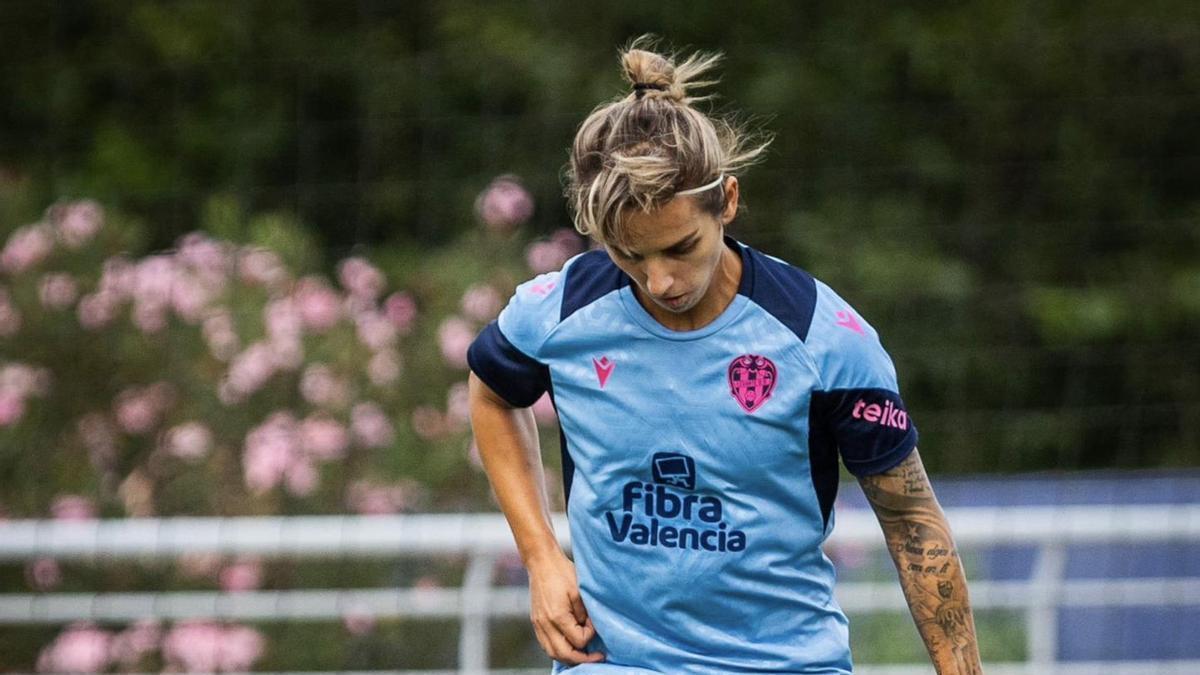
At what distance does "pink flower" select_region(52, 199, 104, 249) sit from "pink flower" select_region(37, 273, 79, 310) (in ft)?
0.52

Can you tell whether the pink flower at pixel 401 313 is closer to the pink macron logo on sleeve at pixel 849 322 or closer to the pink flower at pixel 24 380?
the pink flower at pixel 24 380

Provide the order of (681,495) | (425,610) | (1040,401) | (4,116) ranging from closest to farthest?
(681,495), (425,610), (1040,401), (4,116)

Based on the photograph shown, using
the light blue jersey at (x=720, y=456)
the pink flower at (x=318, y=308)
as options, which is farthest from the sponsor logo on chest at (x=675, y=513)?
the pink flower at (x=318, y=308)

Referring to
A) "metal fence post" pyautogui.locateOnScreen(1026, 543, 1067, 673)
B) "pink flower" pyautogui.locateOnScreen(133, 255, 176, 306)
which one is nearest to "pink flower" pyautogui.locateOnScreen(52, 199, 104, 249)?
"pink flower" pyautogui.locateOnScreen(133, 255, 176, 306)

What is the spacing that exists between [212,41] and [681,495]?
7.42 m

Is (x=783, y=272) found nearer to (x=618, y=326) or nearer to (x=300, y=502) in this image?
(x=618, y=326)

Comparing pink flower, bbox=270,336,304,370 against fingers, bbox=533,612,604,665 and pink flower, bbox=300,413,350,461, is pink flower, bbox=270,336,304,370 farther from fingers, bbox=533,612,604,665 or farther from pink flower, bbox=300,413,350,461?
fingers, bbox=533,612,604,665

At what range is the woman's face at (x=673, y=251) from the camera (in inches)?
100.0

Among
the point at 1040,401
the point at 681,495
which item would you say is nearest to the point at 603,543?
the point at 681,495

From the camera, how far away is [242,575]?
5.81 meters

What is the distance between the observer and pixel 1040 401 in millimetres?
8578

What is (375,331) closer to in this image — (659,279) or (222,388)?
(222,388)

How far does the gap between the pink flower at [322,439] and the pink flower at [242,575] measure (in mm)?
398

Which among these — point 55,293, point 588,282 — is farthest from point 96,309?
point 588,282
